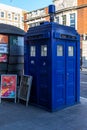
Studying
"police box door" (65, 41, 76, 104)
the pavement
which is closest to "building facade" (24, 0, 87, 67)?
"police box door" (65, 41, 76, 104)

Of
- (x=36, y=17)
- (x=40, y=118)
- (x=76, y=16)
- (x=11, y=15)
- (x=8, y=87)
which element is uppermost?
(x=11, y=15)

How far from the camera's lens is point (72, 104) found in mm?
7449

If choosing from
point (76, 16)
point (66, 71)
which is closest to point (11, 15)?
point (76, 16)

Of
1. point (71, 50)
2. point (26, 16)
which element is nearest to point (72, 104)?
point (71, 50)

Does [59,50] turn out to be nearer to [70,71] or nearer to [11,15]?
[70,71]

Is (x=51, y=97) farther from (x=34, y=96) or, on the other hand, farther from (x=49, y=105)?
(x=34, y=96)

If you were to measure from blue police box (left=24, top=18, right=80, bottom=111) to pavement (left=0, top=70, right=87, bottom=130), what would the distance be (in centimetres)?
32

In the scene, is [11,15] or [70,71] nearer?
[70,71]

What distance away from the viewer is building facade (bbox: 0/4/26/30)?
56972 mm

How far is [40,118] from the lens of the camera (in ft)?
19.9

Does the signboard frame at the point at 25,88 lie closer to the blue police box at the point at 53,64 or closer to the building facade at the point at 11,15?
the blue police box at the point at 53,64

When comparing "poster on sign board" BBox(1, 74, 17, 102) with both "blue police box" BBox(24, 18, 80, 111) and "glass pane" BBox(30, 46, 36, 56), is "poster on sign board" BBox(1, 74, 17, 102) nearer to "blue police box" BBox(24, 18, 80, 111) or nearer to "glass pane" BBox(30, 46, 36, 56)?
"blue police box" BBox(24, 18, 80, 111)

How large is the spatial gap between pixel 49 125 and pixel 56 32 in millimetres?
2541

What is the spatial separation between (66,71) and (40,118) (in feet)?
5.77
